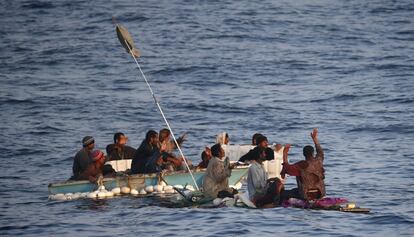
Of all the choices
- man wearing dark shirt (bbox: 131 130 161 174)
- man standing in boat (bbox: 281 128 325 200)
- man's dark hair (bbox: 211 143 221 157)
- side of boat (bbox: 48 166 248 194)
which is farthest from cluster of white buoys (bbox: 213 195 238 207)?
man wearing dark shirt (bbox: 131 130 161 174)

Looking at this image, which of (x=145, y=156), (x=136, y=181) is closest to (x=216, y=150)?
(x=136, y=181)

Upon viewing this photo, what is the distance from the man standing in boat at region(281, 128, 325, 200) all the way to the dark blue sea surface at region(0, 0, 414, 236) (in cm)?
48

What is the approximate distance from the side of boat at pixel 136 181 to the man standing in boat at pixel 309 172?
130 inches

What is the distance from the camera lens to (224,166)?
24438 millimetres

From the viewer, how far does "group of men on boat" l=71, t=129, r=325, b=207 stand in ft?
76.5

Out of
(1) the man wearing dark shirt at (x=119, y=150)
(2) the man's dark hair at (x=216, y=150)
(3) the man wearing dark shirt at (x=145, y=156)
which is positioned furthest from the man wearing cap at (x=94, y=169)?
(2) the man's dark hair at (x=216, y=150)

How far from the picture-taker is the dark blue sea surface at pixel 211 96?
24.0 meters

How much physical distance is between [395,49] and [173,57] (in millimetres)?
9468

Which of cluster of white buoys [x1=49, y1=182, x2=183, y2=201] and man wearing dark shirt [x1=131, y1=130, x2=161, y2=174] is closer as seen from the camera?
cluster of white buoys [x1=49, y1=182, x2=183, y2=201]

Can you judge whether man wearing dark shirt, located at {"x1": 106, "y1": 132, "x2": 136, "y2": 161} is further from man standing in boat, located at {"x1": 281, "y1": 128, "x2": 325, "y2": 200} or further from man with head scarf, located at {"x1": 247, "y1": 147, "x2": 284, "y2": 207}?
man standing in boat, located at {"x1": 281, "y1": 128, "x2": 325, "y2": 200}

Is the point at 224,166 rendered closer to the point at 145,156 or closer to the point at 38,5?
the point at 145,156

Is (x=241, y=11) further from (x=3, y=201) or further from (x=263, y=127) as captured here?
(x=3, y=201)

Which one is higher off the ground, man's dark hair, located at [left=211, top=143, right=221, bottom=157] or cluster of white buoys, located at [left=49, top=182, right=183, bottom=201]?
man's dark hair, located at [left=211, top=143, right=221, bottom=157]

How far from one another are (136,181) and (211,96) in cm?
1694
